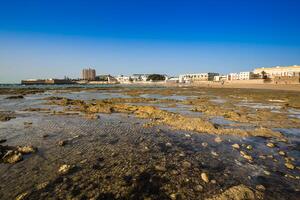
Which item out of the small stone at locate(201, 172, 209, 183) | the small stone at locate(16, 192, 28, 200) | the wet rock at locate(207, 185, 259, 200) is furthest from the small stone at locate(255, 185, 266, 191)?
the small stone at locate(16, 192, 28, 200)

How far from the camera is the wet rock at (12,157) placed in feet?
19.0

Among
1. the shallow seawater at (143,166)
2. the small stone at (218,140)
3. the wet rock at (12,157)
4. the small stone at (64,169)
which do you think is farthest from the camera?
the small stone at (218,140)

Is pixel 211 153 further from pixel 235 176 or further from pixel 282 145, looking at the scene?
pixel 282 145

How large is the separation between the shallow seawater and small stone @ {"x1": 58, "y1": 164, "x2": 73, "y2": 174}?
0.13 m

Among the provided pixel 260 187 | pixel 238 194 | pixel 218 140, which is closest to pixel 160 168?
pixel 238 194

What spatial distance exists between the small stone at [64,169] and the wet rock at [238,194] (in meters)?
3.72

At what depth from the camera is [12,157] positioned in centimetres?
593

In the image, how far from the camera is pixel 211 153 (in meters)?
6.69

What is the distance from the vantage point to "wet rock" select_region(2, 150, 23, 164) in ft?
19.0

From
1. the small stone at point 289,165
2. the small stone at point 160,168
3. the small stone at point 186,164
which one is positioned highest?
the small stone at point 160,168

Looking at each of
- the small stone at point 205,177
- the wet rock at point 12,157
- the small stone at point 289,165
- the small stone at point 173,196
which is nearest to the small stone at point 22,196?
the wet rock at point 12,157

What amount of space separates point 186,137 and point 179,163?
284 cm

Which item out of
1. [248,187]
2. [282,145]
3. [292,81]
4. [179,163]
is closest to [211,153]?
[179,163]

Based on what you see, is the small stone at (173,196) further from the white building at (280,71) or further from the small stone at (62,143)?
the white building at (280,71)
